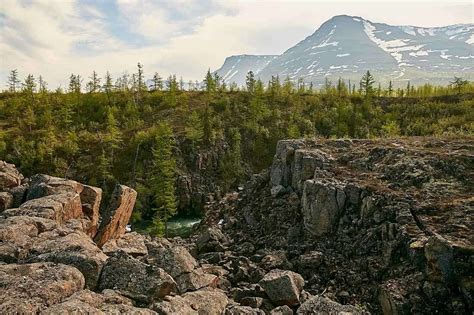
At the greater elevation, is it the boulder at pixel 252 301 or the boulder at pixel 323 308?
the boulder at pixel 323 308

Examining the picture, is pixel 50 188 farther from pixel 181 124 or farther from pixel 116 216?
pixel 181 124

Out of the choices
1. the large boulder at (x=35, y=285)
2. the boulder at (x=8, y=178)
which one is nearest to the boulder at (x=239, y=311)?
the large boulder at (x=35, y=285)

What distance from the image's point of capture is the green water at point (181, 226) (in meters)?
61.5

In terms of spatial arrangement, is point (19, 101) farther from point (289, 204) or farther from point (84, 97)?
point (289, 204)

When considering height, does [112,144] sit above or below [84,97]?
below

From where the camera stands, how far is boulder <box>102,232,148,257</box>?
28.2 meters

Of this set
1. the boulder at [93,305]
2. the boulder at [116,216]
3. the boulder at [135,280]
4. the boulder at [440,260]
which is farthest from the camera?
the boulder at [116,216]

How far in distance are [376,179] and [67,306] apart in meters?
27.6

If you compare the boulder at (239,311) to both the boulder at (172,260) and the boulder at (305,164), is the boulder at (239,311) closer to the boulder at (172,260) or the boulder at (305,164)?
the boulder at (172,260)

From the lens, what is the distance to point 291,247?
34188 millimetres

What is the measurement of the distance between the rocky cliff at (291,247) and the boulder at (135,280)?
6 centimetres

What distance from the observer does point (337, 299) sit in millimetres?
25891

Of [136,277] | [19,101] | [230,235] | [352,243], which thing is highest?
[19,101]

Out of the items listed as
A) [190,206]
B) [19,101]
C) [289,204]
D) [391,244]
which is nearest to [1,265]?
[391,244]
